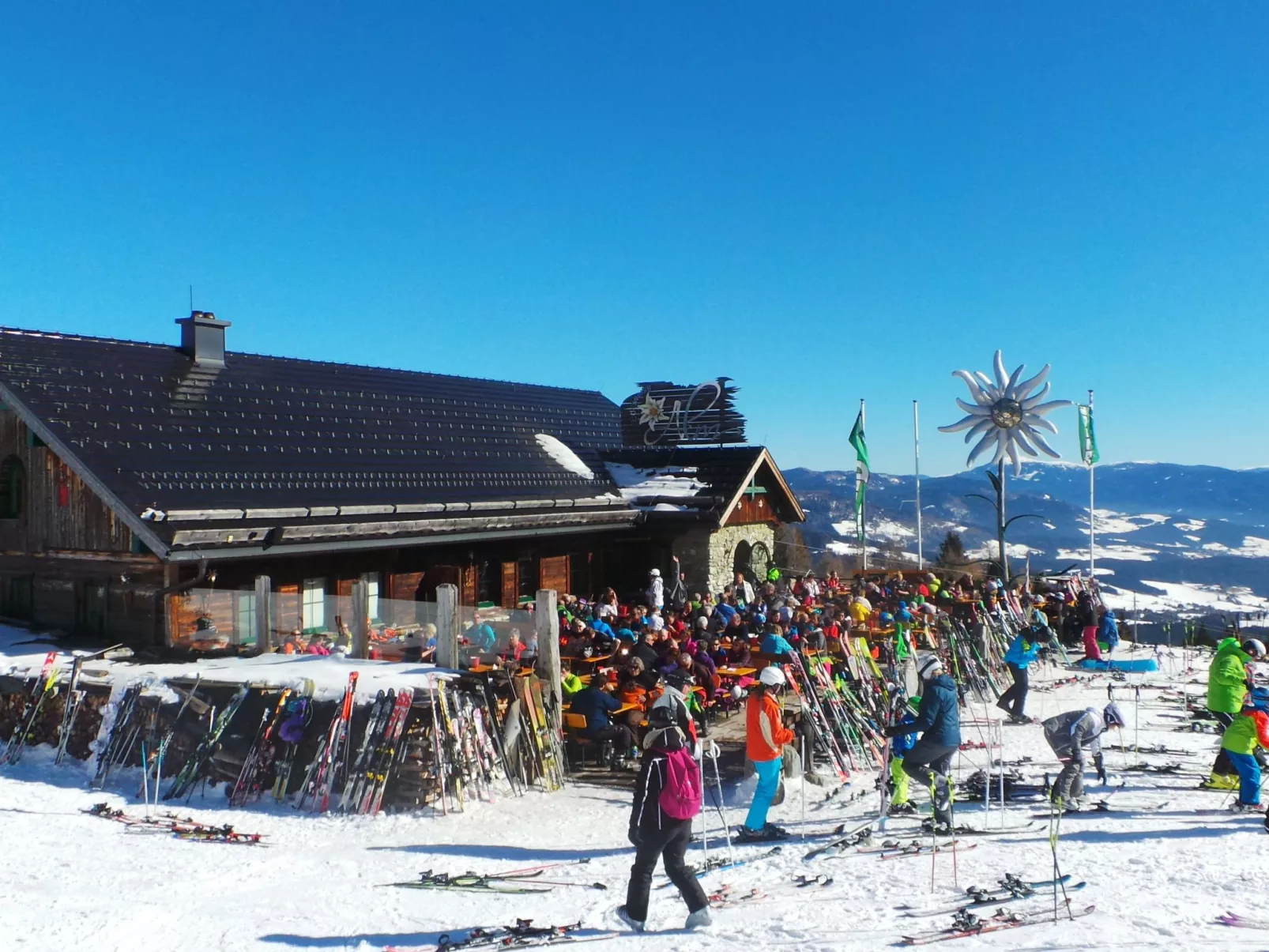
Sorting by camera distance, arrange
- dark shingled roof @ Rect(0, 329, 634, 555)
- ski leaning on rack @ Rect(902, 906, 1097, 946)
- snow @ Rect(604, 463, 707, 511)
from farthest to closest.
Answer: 1. snow @ Rect(604, 463, 707, 511)
2. dark shingled roof @ Rect(0, 329, 634, 555)
3. ski leaning on rack @ Rect(902, 906, 1097, 946)

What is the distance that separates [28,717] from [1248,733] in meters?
13.0

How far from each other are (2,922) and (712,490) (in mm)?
15809

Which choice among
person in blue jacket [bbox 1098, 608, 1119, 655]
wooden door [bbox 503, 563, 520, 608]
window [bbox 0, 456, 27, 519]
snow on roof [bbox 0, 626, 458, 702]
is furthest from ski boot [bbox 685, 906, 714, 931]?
person in blue jacket [bbox 1098, 608, 1119, 655]

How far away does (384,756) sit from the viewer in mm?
9508

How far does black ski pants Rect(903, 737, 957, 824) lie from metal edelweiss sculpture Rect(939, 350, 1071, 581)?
52.3ft

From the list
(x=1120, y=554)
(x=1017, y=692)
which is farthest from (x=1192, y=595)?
(x=1017, y=692)

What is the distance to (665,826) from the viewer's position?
6.47 meters

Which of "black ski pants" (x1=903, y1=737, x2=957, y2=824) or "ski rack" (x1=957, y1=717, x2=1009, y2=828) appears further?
"ski rack" (x1=957, y1=717, x2=1009, y2=828)

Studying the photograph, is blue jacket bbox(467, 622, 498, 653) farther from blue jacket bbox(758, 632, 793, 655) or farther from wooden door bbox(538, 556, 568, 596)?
wooden door bbox(538, 556, 568, 596)

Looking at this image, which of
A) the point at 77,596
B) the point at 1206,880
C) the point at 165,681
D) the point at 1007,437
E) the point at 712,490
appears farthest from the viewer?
the point at 1007,437

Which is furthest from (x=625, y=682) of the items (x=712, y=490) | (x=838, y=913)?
(x=712, y=490)

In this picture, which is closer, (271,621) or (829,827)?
(829,827)

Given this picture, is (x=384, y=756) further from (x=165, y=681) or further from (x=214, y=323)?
(x=214, y=323)

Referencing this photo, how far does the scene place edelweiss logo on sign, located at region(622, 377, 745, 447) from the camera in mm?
23594
